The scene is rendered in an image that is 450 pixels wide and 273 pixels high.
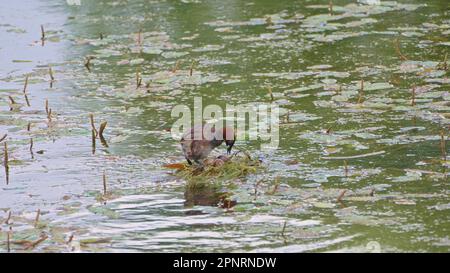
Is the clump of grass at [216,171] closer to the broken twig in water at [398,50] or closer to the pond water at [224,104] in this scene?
the pond water at [224,104]

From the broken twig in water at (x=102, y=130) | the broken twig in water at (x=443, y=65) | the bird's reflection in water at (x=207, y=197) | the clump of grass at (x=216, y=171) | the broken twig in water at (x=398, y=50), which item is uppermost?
the broken twig in water at (x=398, y=50)

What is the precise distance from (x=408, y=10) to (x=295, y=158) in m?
4.69

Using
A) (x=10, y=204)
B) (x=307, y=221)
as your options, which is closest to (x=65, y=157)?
(x=10, y=204)

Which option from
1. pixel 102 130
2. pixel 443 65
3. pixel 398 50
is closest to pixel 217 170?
pixel 102 130

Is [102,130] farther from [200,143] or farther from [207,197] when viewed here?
[207,197]

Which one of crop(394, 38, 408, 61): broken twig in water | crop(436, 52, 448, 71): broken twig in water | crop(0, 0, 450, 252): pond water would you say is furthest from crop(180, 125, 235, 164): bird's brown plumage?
crop(394, 38, 408, 61): broken twig in water

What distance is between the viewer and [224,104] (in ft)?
28.3

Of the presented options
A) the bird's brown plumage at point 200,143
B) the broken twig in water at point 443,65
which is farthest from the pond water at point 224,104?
the bird's brown plumage at point 200,143

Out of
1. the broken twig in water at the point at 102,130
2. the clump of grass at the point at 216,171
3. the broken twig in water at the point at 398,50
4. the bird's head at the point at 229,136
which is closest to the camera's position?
the clump of grass at the point at 216,171

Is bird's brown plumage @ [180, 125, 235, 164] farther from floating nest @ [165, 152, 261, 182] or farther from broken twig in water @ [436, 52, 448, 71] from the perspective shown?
broken twig in water @ [436, 52, 448, 71]

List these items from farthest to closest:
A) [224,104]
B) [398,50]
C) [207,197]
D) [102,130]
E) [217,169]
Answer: [398,50], [224,104], [102,130], [217,169], [207,197]

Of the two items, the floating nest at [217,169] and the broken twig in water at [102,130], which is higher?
the broken twig in water at [102,130]

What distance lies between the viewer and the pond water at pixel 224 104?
598 cm

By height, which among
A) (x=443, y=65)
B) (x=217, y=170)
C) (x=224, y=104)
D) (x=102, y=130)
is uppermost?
(x=443, y=65)
